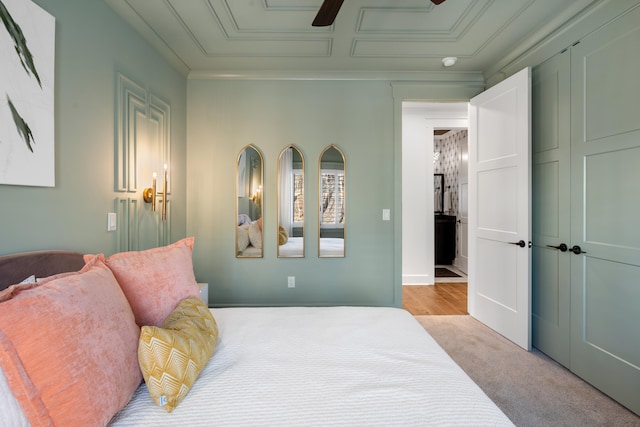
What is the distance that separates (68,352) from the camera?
29.1 inches

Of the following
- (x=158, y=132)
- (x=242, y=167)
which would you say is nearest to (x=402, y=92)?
(x=242, y=167)

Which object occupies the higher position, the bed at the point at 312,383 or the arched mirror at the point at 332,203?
the arched mirror at the point at 332,203

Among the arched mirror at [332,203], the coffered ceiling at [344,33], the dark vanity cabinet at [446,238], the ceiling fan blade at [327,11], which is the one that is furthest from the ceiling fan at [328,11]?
the dark vanity cabinet at [446,238]

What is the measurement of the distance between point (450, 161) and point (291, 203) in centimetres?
416

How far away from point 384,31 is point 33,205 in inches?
102

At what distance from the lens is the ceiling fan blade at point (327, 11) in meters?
1.61

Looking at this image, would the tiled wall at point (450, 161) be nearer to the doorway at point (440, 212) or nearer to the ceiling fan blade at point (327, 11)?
the doorway at point (440, 212)

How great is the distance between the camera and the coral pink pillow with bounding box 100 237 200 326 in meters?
1.17

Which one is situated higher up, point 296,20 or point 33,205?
point 296,20

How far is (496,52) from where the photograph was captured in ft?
8.80

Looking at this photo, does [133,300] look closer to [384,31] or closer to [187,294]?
[187,294]

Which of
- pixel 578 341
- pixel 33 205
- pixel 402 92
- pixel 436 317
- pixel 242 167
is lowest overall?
pixel 436 317

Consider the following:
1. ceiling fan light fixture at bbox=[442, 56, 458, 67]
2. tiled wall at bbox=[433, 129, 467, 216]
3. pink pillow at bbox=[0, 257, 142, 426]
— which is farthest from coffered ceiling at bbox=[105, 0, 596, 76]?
tiled wall at bbox=[433, 129, 467, 216]

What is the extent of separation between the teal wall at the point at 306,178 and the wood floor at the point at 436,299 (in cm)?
60
